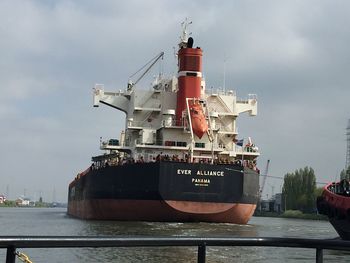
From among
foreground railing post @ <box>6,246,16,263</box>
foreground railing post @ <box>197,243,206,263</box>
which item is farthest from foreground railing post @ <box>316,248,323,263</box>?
foreground railing post @ <box>6,246,16,263</box>

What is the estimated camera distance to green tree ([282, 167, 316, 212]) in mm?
101519

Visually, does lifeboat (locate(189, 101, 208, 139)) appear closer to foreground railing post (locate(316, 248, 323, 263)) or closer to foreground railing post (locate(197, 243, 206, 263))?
foreground railing post (locate(316, 248, 323, 263))

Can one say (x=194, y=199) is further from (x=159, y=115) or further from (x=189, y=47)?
(x=189, y=47)

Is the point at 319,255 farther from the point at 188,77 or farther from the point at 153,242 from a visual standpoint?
the point at 188,77

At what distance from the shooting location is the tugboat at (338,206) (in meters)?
24.5

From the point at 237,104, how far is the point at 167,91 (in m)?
5.53

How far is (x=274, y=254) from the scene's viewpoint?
17984 mm

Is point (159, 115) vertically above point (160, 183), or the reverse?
point (159, 115)

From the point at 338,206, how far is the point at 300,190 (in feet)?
264

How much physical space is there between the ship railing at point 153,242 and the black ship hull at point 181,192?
27.8 metres

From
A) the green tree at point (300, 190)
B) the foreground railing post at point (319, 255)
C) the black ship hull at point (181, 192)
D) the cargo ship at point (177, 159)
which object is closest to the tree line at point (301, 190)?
the green tree at point (300, 190)

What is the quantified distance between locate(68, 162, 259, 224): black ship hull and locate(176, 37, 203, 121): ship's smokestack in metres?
6.57

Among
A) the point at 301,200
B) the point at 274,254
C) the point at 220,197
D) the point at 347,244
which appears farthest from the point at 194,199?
the point at 301,200

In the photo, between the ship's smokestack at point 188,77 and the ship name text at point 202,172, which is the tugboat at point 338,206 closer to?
the ship name text at point 202,172
